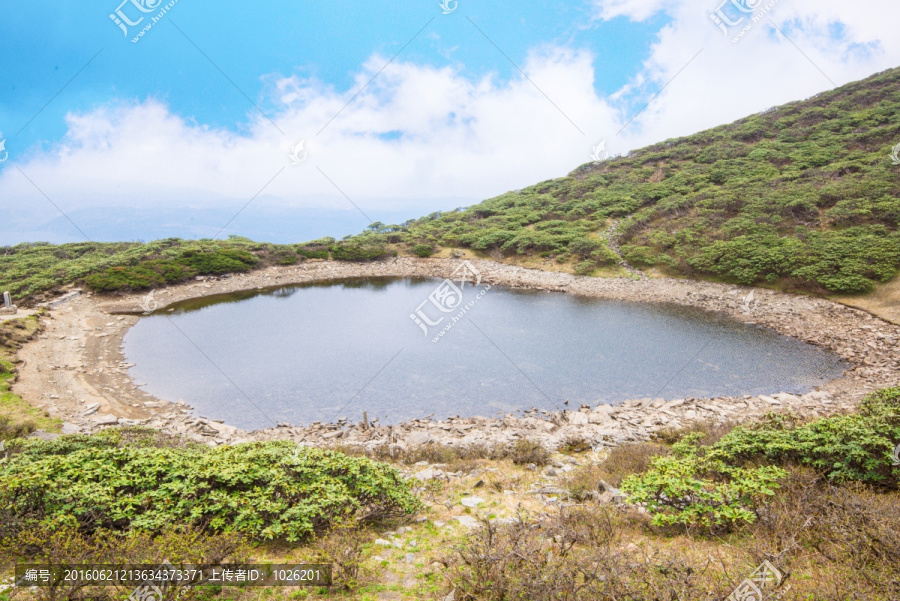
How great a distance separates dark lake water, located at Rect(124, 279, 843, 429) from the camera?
12430mm

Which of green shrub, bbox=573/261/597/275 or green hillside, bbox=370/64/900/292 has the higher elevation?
green hillside, bbox=370/64/900/292

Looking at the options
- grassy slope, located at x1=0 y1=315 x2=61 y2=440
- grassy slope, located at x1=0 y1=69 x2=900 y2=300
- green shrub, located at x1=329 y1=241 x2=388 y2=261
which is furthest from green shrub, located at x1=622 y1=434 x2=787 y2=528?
green shrub, located at x1=329 y1=241 x2=388 y2=261

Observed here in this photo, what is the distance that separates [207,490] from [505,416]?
8286 mm

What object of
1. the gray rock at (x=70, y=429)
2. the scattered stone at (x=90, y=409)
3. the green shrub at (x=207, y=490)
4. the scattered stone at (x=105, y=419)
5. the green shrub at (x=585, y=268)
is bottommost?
the scattered stone at (x=105, y=419)

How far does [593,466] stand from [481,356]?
26.7 ft

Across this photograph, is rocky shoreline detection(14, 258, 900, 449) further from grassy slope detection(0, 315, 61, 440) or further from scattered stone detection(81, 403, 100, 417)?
grassy slope detection(0, 315, 61, 440)

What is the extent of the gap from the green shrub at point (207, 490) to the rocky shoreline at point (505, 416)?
14.9 feet

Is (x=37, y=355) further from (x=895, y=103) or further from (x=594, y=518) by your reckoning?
(x=895, y=103)

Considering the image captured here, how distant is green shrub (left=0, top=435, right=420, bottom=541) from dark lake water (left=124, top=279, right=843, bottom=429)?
6736mm

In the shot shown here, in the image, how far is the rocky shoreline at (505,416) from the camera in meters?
10.2

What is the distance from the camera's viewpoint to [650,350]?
15.8m

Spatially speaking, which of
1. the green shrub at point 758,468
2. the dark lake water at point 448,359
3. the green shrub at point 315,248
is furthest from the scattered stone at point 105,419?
the green shrub at point 315,248

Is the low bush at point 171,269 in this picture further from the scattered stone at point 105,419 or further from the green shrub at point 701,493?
the green shrub at point 701,493

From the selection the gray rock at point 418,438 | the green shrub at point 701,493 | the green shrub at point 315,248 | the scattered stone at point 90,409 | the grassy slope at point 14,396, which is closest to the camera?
the green shrub at point 701,493
